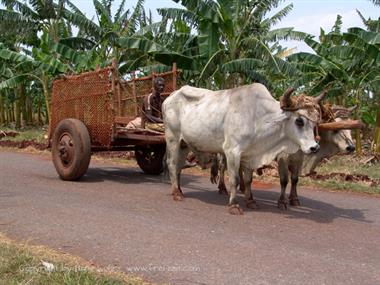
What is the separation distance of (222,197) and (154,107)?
212cm

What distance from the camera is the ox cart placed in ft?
28.8

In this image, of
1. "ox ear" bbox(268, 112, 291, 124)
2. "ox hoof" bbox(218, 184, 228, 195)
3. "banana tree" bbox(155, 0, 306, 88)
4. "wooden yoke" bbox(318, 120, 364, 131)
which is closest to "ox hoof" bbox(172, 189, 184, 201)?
"ox hoof" bbox(218, 184, 228, 195)

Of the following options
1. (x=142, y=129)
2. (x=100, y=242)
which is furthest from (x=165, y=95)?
(x=100, y=242)

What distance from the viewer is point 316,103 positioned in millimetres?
6781

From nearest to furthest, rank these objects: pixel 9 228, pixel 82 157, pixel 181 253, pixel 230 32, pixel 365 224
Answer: pixel 181 253 < pixel 9 228 < pixel 365 224 < pixel 82 157 < pixel 230 32

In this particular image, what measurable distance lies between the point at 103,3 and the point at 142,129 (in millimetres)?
10718

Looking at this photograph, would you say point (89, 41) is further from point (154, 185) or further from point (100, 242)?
point (100, 242)

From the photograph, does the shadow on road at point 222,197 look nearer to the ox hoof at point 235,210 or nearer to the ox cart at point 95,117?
the ox hoof at point 235,210

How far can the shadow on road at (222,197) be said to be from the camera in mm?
6867

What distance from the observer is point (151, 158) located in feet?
34.1

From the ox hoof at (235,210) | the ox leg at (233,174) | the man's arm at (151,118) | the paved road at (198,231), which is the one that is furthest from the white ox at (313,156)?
the man's arm at (151,118)

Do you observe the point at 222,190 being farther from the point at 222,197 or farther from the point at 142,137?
the point at 142,137

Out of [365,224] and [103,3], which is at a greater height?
[103,3]

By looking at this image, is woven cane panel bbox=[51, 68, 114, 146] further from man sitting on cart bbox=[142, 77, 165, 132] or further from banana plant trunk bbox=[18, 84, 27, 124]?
banana plant trunk bbox=[18, 84, 27, 124]
